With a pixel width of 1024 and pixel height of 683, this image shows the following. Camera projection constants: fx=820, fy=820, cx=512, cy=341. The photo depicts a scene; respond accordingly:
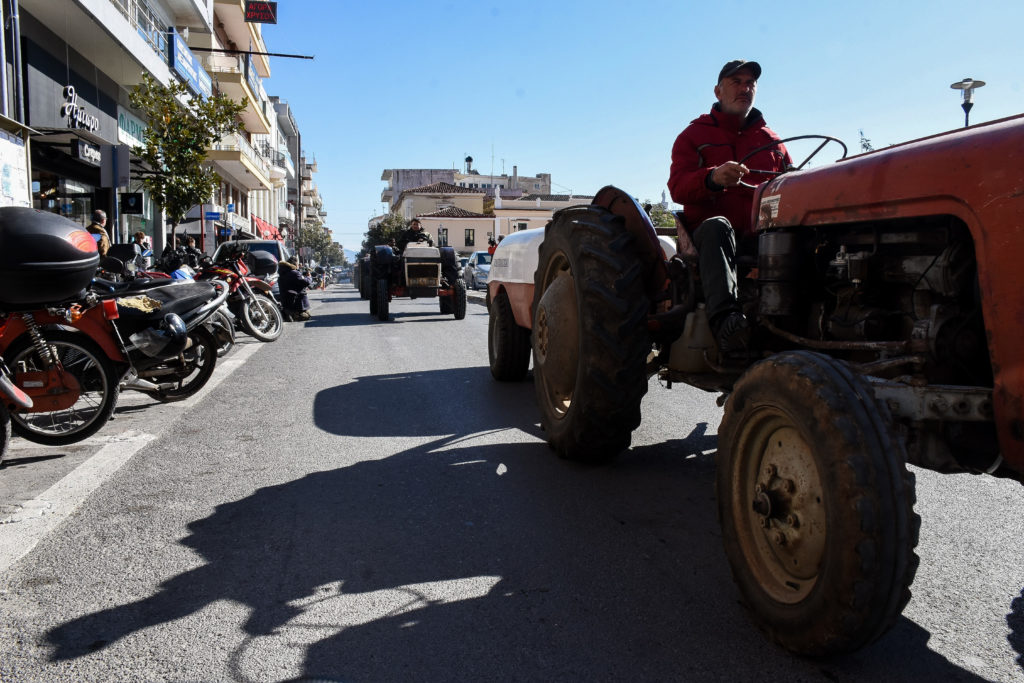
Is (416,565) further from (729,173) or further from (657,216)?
(657,216)

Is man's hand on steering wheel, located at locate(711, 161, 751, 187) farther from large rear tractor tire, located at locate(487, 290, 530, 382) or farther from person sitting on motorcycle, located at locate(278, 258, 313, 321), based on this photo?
person sitting on motorcycle, located at locate(278, 258, 313, 321)

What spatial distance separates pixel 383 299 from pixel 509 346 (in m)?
8.39

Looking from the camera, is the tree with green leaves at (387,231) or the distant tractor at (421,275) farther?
the tree with green leaves at (387,231)

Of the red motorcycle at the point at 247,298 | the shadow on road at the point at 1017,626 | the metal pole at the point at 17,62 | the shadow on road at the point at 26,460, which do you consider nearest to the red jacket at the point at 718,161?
the shadow on road at the point at 1017,626

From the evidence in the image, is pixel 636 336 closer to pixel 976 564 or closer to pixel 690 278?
pixel 690 278

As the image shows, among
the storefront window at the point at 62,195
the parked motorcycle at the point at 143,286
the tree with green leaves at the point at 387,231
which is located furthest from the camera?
the tree with green leaves at the point at 387,231

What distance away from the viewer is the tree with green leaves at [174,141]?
59.0 ft

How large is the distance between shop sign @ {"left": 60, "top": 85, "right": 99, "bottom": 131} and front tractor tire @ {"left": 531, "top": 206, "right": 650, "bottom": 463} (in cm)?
1502

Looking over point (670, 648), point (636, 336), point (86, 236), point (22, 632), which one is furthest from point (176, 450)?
point (670, 648)

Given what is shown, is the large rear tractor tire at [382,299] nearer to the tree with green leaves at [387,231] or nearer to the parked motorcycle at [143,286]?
the parked motorcycle at [143,286]

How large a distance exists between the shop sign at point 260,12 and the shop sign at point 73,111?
74.6 ft

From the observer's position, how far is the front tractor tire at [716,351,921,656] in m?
2.04

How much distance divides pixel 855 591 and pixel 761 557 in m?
0.51

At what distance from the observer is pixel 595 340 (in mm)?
3912
